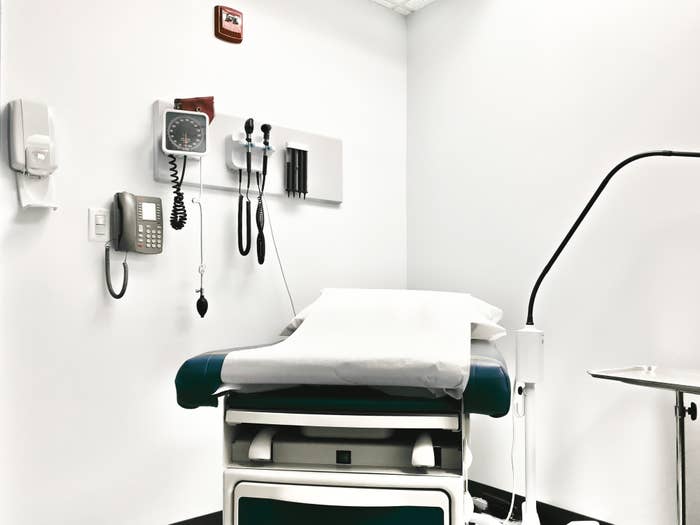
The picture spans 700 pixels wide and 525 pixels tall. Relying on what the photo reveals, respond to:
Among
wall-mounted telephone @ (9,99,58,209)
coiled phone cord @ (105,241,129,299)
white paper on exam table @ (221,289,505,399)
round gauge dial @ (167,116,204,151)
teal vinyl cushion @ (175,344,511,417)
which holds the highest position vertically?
round gauge dial @ (167,116,204,151)

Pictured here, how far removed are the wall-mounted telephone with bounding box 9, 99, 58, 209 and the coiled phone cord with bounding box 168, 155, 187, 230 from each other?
1.25 feet

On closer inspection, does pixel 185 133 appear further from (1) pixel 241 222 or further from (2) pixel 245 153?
(1) pixel 241 222

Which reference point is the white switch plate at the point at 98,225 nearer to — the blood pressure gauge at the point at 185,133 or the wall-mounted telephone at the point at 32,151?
the wall-mounted telephone at the point at 32,151

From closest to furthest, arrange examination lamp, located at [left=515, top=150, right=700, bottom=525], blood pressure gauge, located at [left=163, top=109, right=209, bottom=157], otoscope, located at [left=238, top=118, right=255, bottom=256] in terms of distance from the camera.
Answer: examination lamp, located at [left=515, top=150, right=700, bottom=525]
blood pressure gauge, located at [left=163, top=109, right=209, bottom=157]
otoscope, located at [left=238, top=118, right=255, bottom=256]

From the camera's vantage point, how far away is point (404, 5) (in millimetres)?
2711

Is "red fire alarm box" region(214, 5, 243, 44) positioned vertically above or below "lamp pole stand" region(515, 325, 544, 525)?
above

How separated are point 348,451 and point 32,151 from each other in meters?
1.26

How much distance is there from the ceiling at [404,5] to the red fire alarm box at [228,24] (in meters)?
0.85

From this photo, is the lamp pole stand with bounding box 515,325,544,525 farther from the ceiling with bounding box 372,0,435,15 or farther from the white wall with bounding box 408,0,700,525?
the ceiling with bounding box 372,0,435,15

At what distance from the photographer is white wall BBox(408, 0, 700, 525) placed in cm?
180

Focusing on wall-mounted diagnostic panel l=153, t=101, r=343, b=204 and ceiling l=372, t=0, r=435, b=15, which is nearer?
wall-mounted diagnostic panel l=153, t=101, r=343, b=204

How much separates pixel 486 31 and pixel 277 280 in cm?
147

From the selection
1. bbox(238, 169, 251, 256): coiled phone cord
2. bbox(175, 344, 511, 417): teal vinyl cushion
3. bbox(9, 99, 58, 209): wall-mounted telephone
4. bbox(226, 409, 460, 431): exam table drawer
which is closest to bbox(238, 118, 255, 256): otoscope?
bbox(238, 169, 251, 256): coiled phone cord

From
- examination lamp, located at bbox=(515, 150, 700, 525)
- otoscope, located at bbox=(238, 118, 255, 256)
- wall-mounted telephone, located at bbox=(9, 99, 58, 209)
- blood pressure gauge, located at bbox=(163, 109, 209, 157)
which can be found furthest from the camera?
otoscope, located at bbox=(238, 118, 255, 256)
